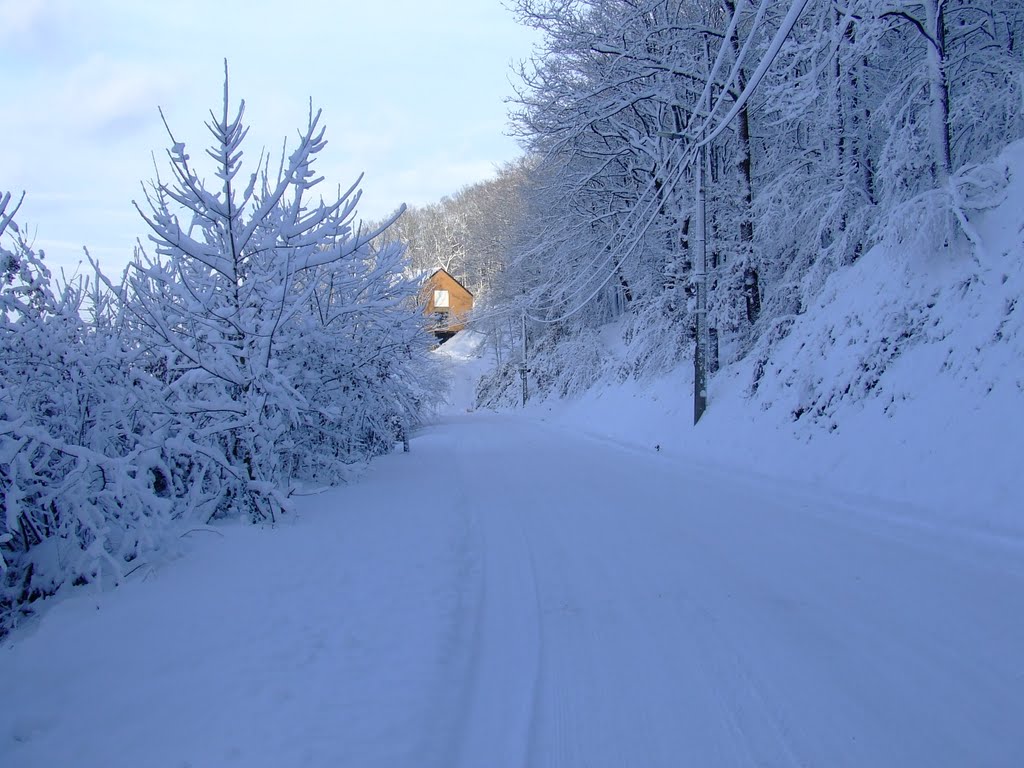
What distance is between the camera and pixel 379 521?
6.82m

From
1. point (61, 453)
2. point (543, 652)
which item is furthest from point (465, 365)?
point (543, 652)

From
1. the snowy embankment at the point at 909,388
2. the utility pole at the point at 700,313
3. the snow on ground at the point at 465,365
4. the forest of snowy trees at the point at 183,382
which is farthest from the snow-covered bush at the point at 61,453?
the snow on ground at the point at 465,365

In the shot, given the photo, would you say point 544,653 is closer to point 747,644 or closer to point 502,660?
point 502,660

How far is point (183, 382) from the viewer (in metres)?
6.28

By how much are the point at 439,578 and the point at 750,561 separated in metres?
2.42

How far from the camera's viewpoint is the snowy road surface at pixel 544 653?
2615mm

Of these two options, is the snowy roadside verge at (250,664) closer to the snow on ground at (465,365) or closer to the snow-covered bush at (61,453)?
the snow-covered bush at (61,453)

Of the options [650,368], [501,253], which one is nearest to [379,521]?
[650,368]

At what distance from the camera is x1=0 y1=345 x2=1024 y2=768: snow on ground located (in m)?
2.62

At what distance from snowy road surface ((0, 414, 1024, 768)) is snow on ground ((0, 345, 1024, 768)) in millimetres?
15

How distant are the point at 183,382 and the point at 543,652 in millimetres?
4614

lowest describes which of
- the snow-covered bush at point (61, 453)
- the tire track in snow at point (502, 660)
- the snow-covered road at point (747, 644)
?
the tire track in snow at point (502, 660)

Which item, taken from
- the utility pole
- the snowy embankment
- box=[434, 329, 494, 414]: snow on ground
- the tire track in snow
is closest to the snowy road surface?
the tire track in snow

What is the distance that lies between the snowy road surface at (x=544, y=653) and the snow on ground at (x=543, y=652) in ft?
0.05
